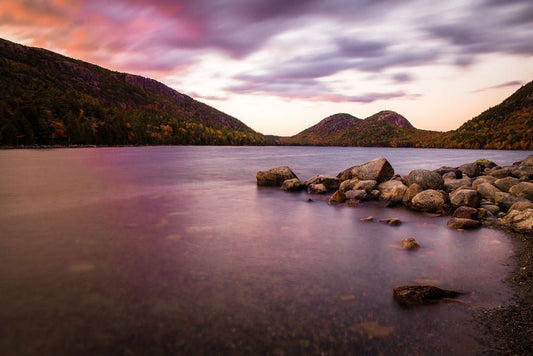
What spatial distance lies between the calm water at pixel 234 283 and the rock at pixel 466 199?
2275 mm

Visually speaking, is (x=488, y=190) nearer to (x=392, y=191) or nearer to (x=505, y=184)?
(x=505, y=184)

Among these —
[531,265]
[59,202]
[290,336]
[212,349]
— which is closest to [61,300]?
[212,349]

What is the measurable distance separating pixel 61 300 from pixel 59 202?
12.6m

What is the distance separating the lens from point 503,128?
513 ft

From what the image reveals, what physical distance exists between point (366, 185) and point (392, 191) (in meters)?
1.89

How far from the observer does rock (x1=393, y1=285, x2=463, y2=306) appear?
5609 mm

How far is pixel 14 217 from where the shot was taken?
12102 millimetres

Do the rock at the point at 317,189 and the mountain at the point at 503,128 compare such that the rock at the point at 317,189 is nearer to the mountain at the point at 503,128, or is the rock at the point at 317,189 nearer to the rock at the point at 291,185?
the rock at the point at 291,185

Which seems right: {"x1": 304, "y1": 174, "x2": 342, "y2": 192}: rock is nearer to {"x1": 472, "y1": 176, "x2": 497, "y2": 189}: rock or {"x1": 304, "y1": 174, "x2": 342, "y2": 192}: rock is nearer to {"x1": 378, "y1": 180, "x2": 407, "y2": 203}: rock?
{"x1": 378, "y1": 180, "x2": 407, "y2": 203}: rock

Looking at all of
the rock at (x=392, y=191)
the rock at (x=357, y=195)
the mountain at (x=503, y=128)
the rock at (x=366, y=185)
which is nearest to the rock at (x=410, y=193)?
the rock at (x=392, y=191)

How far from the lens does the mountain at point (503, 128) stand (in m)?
141

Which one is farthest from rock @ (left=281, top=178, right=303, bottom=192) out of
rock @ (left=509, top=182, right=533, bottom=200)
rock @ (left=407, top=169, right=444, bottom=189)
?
rock @ (left=509, top=182, right=533, bottom=200)

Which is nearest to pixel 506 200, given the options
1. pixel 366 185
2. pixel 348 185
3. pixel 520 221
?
pixel 520 221

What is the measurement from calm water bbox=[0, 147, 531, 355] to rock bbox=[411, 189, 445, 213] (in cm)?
135
